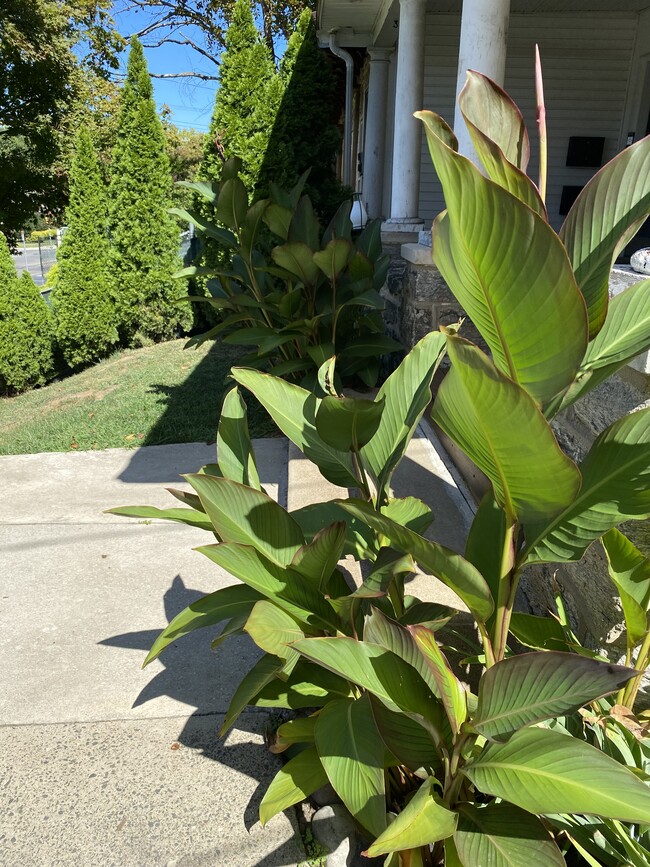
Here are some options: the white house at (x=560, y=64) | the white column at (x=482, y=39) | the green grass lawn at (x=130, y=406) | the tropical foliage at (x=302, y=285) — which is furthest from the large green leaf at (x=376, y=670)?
the white house at (x=560, y=64)

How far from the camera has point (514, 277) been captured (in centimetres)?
96

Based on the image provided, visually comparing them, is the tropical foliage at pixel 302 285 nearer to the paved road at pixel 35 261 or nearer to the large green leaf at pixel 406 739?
the large green leaf at pixel 406 739

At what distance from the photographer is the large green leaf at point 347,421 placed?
1342mm

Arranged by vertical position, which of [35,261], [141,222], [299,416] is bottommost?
[35,261]

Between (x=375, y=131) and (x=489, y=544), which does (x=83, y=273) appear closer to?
(x=375, y=131)

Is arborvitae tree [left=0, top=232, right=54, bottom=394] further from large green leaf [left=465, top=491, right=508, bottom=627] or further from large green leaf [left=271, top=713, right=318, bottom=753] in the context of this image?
large green leaf [left=465, top=491, right=508, bottom=627]

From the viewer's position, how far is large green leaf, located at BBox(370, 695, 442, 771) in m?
1.39

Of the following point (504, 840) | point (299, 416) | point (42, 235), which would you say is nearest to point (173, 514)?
point (299, 416)

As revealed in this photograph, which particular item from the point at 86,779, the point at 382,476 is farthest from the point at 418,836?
the point at 86,779

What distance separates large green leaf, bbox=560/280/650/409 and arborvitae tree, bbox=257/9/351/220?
7181 mm

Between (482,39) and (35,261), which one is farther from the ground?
(482,39)

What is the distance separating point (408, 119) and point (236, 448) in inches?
190

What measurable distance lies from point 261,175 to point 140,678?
6.92 m

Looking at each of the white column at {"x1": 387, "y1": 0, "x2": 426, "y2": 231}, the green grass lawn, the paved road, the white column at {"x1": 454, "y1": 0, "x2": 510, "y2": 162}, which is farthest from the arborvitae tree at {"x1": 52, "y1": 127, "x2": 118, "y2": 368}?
the paved road
